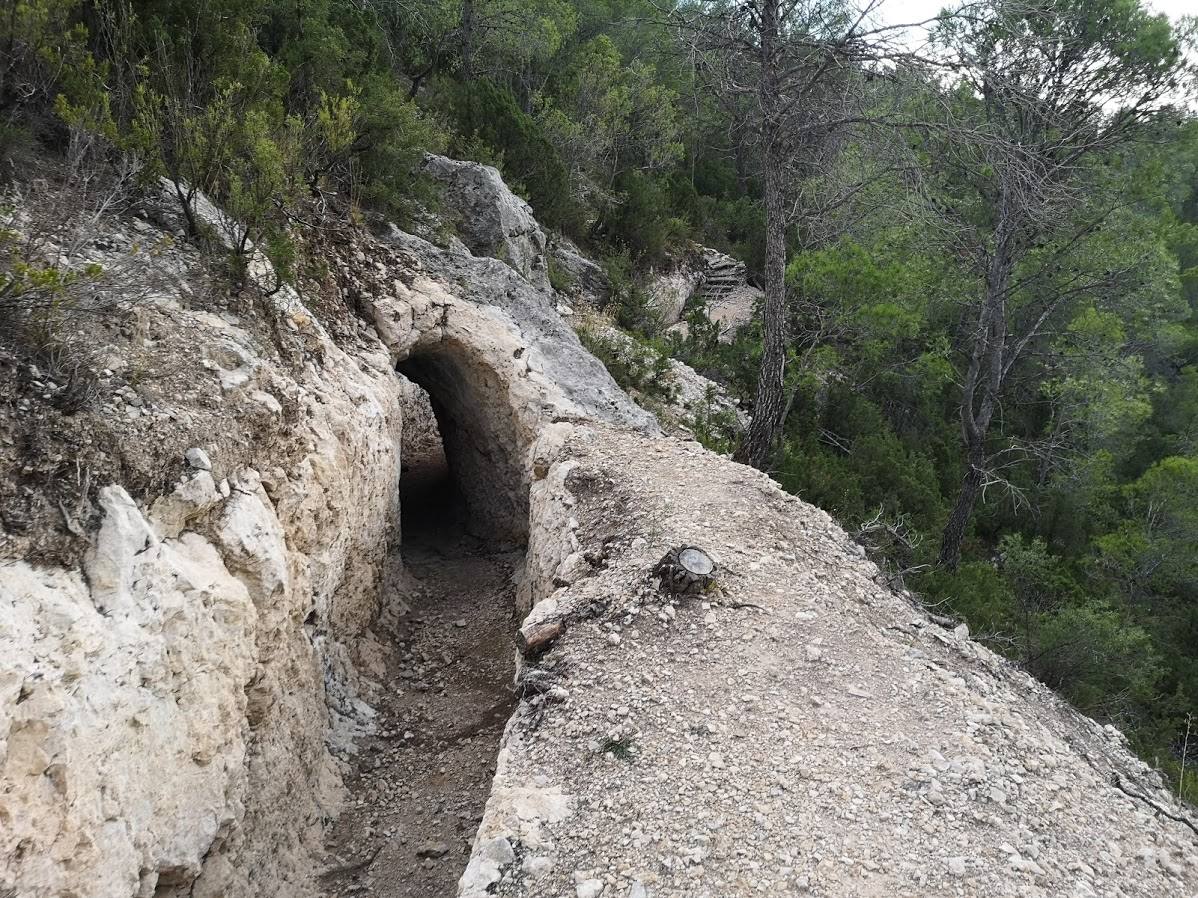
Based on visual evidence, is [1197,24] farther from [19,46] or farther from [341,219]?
[19,46]

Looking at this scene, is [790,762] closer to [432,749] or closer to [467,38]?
[432,749]

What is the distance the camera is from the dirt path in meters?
4.98

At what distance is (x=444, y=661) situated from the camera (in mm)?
7129

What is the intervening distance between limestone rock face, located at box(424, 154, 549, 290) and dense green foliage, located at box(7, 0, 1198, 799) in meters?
0.53

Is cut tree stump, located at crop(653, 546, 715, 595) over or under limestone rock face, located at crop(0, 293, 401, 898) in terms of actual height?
over

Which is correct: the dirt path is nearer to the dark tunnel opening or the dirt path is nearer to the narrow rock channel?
the narrow rock channel

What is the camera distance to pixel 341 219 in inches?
314

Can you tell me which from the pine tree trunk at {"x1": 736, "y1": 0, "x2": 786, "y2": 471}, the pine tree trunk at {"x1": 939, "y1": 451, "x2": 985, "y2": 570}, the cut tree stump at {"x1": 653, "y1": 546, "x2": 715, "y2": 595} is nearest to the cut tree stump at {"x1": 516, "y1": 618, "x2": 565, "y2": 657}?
the cut tree stump at {"x1": 653, "y1": 546, "x2": 715, "y2": 595}

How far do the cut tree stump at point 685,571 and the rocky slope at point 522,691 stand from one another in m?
0.15

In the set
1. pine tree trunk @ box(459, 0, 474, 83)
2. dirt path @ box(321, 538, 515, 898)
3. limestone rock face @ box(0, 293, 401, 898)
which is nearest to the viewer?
limestone rock face @ box(0, 293, 401, 898)

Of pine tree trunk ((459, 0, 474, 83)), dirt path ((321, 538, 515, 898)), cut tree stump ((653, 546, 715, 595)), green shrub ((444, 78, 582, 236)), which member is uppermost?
pine tree trunk ((459, 0, 474, 83))

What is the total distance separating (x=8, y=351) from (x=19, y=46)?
2.90m

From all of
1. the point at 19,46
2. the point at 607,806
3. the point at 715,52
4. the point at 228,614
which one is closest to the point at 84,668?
the point at 228,614

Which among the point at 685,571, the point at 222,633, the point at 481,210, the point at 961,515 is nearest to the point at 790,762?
the point at 685,571
